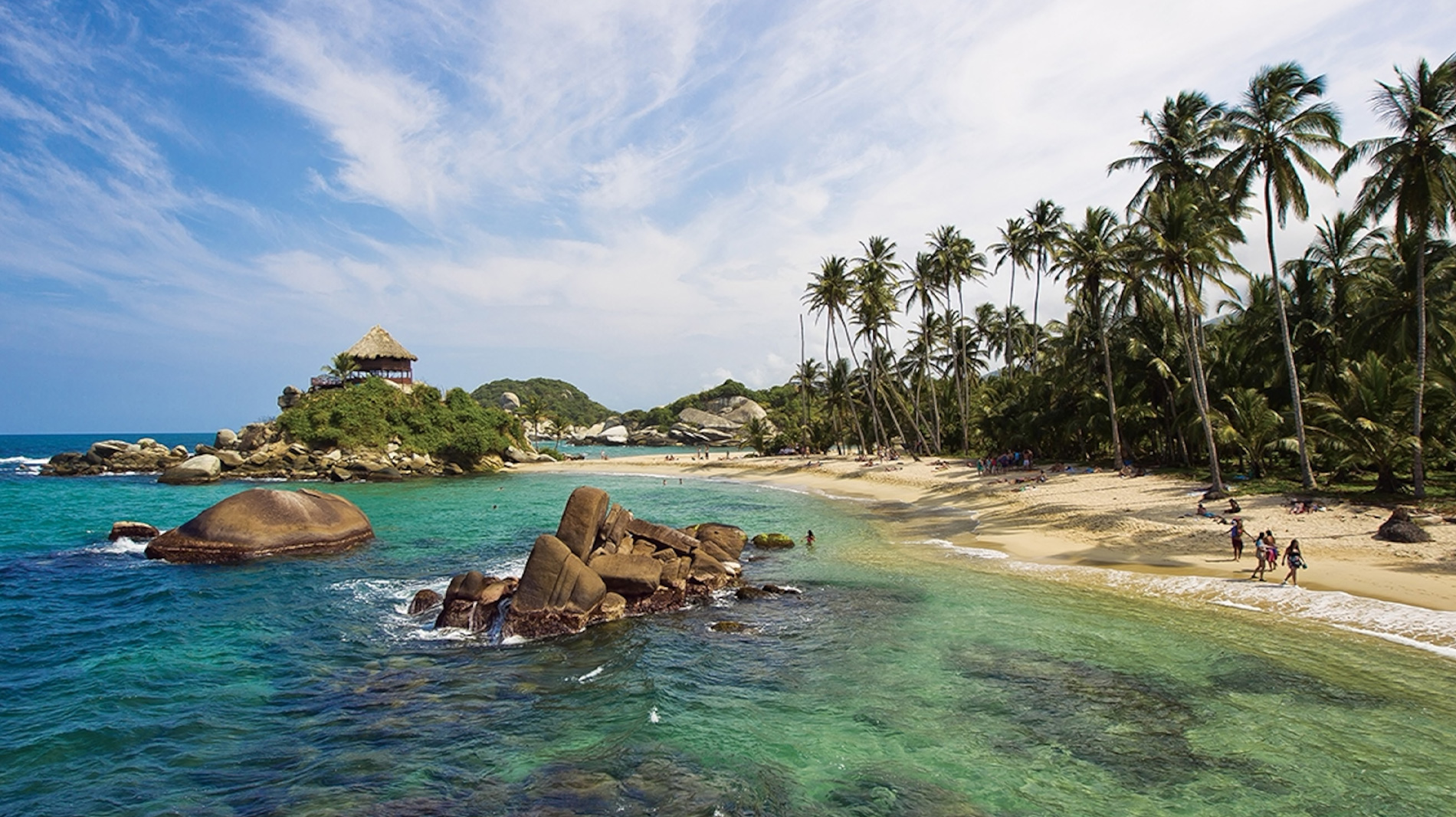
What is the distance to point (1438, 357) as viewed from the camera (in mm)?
29469

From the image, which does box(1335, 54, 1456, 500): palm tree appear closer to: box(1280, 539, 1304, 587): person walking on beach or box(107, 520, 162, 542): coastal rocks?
box(1280, 539, 1304, 587): person walking on beach

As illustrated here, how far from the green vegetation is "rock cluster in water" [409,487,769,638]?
177 feet

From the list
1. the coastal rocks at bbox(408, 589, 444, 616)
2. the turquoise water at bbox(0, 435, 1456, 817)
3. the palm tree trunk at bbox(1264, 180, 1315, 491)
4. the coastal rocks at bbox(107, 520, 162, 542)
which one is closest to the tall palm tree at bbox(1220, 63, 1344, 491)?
the palm tree trunk at bbox(1264, 180, 1315, 491)

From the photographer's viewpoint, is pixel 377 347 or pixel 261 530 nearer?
pixel 261 530

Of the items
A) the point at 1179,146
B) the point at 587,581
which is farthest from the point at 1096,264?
the point at 587,581

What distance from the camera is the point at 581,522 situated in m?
20.4

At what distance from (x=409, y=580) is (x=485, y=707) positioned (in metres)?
12.2

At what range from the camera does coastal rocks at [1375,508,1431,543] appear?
2003 cm

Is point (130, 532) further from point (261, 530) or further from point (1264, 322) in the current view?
point (1264, 322)

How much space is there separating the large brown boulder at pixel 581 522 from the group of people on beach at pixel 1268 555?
1893cm

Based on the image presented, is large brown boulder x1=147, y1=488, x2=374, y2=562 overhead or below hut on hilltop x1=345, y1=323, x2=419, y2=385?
below

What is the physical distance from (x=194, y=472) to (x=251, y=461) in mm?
4926

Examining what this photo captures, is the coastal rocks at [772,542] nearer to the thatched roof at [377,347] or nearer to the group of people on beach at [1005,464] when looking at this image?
the group of people on beach at [1005,464]

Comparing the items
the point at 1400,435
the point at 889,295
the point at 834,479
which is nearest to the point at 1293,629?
the point at 1400,435
